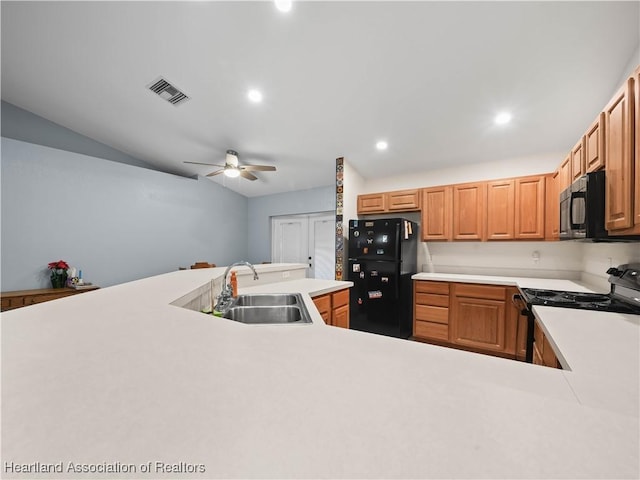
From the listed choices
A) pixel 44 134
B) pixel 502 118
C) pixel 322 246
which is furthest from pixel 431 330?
pixel 44 134

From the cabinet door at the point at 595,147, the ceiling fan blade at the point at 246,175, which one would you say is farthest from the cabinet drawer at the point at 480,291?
the ceiling fan blade at the point at 246,175

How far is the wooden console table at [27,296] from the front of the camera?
2.84 m

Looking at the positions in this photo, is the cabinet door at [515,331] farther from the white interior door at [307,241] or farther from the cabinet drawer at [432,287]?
the white interior door at [307,241]

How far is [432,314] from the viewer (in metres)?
3.00

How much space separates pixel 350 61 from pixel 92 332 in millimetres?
2348

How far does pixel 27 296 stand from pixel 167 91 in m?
Result: 2.95

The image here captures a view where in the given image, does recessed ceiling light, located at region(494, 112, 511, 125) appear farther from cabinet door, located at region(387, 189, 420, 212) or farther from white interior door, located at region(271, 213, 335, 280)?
white interior door, located at region(271, 213, 335, 280)

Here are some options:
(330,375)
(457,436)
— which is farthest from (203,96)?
(457,436)

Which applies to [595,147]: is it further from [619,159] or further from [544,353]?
[544,353]

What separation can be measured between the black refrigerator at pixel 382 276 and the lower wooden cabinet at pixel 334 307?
789mm

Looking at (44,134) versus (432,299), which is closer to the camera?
(432,299)

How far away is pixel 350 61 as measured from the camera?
2008 millimetres

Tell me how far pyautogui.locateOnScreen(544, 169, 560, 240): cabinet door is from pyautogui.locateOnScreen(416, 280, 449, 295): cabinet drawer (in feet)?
3.85

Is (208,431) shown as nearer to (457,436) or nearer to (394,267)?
(457,436)
